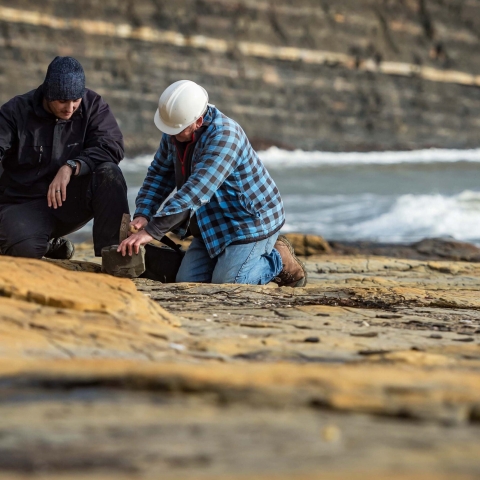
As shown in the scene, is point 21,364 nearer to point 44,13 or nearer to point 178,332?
point 178,332

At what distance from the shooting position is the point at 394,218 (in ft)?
38.2

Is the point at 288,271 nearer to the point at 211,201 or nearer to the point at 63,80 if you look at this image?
the point at 211,201

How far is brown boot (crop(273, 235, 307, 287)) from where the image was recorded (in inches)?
203

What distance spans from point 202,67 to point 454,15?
322 inches

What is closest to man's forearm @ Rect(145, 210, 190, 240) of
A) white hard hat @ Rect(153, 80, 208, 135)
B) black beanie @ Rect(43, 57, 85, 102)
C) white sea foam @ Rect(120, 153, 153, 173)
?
white hard hat @ Rect(153, 80, 208, 135)

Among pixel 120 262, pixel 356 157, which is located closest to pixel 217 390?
pixel 120 262

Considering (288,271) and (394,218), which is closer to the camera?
(288,271)

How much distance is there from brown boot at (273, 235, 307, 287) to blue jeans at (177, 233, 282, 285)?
94 mm

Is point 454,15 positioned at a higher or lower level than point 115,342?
higher

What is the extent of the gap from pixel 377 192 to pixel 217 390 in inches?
532

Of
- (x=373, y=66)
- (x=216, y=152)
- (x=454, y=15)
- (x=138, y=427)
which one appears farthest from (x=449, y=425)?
(x=454, y=15)

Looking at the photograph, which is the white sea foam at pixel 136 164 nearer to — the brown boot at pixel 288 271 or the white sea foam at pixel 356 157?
the white sea foam at pixel 356 157

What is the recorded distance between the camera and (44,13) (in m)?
19.1

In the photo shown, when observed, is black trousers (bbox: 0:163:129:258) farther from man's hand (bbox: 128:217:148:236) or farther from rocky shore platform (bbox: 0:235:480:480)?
rocky shore platform (bbox: 0:235:480:480)
